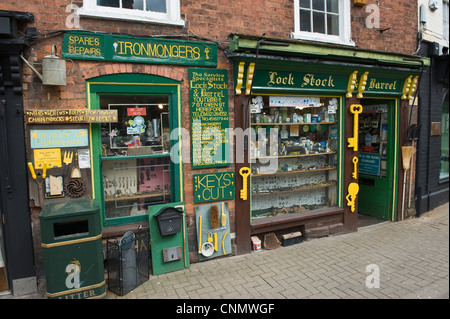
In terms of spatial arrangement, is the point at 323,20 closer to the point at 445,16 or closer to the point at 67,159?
the point at 445,16

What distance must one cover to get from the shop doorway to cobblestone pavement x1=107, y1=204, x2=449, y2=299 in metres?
1.46

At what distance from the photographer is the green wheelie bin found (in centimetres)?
362

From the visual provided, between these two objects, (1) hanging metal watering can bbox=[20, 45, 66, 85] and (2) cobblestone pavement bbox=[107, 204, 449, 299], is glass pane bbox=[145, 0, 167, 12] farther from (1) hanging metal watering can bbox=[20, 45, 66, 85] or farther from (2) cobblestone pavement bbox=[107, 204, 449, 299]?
(2) cobblestone pavement bbox=[107, 204, 449, 299]

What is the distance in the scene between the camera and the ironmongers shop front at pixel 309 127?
211 inches

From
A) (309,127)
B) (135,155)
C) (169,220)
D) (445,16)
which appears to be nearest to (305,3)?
(309,127)

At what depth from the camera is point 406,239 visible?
20.3 feet

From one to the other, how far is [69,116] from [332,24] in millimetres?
5299

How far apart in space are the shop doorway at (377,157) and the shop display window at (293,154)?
1691mm

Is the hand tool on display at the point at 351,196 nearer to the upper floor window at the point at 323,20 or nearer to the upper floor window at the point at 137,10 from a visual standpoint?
the upper floor window at the point at 323,20

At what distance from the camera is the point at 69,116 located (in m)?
4.15

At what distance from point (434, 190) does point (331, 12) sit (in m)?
5.54

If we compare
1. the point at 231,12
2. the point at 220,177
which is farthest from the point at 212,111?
the point at 231,12

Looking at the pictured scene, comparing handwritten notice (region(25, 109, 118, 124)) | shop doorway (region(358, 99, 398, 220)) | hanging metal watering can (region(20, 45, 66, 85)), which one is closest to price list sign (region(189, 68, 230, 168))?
handwritten notice (region(25, 109, 118, 124))


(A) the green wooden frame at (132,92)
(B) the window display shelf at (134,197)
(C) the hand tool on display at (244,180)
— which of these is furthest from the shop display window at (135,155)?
(C) the hand tool on display at (244,180)
